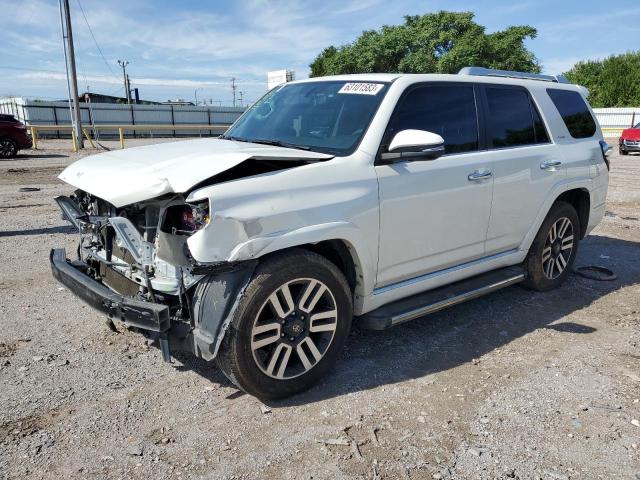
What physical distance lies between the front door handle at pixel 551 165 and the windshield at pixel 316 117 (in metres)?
1.81

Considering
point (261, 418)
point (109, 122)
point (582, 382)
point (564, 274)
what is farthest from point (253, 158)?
point (109, 122)

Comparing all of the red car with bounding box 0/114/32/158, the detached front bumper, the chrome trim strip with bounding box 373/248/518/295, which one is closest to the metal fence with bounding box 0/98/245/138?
the red car with bounding box 0/114/32/158

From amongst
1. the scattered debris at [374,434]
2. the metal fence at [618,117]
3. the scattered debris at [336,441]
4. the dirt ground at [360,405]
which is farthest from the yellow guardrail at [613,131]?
the scattered debris at [336,441]

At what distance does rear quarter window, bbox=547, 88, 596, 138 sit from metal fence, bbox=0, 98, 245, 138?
31.4 m

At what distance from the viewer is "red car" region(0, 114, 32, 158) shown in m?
18.0

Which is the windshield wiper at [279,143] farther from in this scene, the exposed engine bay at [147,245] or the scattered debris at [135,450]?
the scattered debris at [135,450]

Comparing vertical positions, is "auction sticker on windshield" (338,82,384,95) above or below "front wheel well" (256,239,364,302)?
above

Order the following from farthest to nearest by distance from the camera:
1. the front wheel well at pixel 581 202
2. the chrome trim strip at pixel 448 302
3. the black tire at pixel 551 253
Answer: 1. the front wheel well at pixel 581 202
2. the black tire at pixel 551 253
3. the chrome trim strip at pixel 448 302

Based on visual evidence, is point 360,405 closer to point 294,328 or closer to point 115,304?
point 294,328

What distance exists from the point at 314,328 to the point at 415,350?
41.5 inches

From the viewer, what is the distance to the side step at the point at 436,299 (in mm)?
3527

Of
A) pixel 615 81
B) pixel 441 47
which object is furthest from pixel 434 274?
pixel 615 81

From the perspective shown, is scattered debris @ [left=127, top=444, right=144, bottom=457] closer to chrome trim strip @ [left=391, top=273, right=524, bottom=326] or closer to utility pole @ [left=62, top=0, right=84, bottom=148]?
chrome trim strip @ [left=391, top=273, right=524, bottom=326]

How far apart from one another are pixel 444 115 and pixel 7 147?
1864 cm
